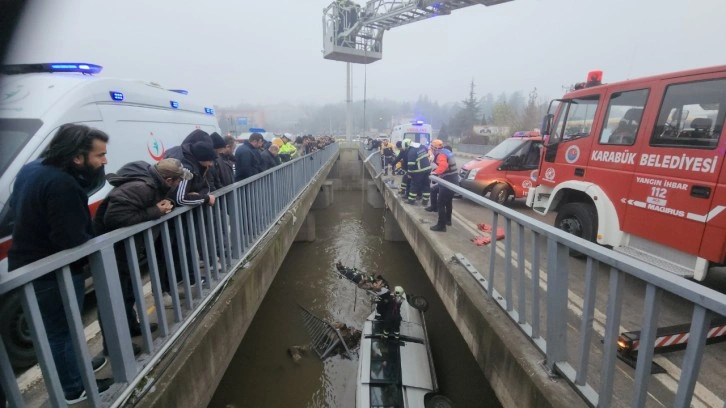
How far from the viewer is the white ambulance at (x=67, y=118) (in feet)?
9.24

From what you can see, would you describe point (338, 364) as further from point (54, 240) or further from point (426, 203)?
point (54, 240)

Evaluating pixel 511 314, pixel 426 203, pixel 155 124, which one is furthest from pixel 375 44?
pixel 511 314

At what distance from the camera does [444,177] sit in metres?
7.23

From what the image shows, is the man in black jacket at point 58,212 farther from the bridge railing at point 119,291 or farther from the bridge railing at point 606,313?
the bridge railing at point 606,313

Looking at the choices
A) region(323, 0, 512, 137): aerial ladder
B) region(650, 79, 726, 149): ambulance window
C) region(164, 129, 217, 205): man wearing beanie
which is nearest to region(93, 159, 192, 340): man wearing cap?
region(164, 129, 217, 205): man wearing beanie

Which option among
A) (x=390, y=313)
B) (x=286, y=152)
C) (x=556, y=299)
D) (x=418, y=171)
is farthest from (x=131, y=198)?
(x=286, y=152)

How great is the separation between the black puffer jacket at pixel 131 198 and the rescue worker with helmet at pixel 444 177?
15.2 feet

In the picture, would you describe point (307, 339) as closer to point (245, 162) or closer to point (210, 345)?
point (245, 162)

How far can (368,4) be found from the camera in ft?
106

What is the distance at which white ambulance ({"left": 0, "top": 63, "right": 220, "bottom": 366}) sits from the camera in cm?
282

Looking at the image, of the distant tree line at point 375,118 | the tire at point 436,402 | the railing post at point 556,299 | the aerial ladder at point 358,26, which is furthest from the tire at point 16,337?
the distant tree line at point 375,118

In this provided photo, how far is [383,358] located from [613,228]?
137 inches

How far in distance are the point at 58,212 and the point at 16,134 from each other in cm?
A: 229

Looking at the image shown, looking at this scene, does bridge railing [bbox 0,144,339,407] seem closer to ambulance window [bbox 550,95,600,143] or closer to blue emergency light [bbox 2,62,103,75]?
blue emergency light [bbox 2,62,103,75]
